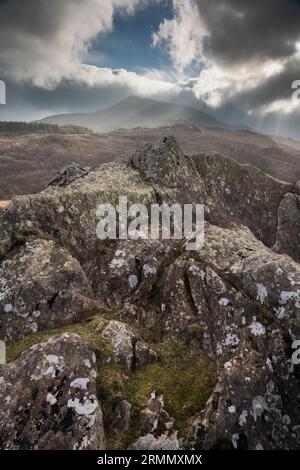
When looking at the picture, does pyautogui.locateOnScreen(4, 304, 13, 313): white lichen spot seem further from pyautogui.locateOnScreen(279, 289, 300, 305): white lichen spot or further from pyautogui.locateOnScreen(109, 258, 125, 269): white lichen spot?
pyautogui.locateOnScreen(279, 289, 300, 305): white lichen spot

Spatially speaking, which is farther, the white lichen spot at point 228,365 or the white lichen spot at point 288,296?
the white lichen spot at point 288,296

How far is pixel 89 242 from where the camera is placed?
14438mm

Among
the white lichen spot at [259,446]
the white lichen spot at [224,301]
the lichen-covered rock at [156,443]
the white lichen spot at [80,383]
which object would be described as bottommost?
the white lichen spot at [259,446]

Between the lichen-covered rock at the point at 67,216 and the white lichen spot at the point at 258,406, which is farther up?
the lichen-covered rock at the point at 67,216

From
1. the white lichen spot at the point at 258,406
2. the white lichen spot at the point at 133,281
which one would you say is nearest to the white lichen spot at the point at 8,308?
the white lichen spot at the point at 133,281

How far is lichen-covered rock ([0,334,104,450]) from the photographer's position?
8320mm

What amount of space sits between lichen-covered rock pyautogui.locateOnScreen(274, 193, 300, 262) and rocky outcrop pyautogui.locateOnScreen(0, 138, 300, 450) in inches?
A: 198

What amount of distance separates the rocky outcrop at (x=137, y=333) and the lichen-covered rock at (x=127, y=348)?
3 centimetres

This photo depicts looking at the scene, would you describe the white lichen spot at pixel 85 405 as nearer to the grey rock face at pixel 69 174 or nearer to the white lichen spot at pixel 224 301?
the white lichen spot at pixel 224 301

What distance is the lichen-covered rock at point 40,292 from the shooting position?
37.2 feet

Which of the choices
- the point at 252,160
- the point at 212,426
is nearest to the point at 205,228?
the point at 212,426

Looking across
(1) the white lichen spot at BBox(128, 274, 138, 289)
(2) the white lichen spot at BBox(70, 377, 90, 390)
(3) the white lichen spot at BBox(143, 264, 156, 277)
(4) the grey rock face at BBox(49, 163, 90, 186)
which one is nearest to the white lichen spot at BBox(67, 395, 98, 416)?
(2) the white lichen spot at BBox(70, 377, 90, 390)

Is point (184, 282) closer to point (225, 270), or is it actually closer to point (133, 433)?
point (225, 270)

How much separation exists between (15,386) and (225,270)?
700cm
